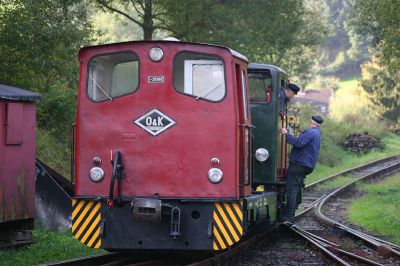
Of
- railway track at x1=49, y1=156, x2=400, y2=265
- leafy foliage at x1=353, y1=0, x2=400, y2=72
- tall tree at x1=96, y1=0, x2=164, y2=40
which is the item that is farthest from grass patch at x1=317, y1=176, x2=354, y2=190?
tall tree at x1=96, y1=0, x2=164, y2=40

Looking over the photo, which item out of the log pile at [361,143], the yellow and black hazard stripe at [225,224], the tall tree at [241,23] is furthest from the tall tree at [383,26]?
the yellow and black hazard stripe at [225,224]

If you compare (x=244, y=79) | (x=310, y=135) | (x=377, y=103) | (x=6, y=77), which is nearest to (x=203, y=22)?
(x=6, y=77)

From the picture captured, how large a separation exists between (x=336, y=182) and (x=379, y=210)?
8.88 m

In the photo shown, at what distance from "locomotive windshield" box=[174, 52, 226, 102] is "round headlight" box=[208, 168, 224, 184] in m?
0.93

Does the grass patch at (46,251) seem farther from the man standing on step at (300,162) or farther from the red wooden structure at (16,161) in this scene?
the man standing on step at (300,162)

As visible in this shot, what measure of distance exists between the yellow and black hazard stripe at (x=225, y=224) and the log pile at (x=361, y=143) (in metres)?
33.5

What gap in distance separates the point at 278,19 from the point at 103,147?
23022 mm

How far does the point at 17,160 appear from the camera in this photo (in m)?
12.0

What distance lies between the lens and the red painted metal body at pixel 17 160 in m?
11.5

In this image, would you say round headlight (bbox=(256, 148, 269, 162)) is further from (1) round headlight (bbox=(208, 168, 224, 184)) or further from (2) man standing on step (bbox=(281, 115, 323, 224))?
(1) round headlight (bbox=(208, 168, 224, 184))

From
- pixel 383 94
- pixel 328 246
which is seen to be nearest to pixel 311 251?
pixel 328 246

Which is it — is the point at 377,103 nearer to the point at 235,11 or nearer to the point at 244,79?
the point at 235,11

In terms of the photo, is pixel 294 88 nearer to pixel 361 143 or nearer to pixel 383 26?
pixel 383 26

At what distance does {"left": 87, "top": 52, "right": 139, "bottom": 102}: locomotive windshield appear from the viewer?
9732 millimetres
